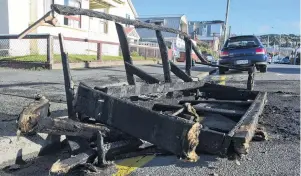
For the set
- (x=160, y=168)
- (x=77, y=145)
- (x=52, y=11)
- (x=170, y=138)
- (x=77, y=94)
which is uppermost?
(x=52, y=11)

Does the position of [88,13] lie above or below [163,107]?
above

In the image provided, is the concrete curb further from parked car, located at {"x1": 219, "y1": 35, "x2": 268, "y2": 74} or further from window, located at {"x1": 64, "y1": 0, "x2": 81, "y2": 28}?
window, located at {"x1": 64, "y1": 0, "x2": 81, "y2": 28}

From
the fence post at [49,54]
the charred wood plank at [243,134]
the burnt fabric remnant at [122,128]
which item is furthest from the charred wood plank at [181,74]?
the fence post at [49,54]

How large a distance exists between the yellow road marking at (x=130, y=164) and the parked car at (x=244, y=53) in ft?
38.3

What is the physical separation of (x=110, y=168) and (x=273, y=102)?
16.1 feet

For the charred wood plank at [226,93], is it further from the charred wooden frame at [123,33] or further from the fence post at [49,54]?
the fence post at [49,54]

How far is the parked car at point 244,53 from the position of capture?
14.9 m

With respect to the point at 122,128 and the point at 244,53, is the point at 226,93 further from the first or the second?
the point at 244,53

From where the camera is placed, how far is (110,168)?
118 inches

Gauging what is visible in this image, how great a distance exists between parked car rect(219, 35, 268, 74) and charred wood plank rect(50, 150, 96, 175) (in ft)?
40.2

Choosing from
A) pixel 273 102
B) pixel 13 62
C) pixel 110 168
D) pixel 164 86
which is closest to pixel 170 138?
pixel 110 168

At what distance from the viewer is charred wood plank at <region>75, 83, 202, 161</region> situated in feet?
7.97

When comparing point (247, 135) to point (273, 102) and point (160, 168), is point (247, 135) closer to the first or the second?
point (160, 168)

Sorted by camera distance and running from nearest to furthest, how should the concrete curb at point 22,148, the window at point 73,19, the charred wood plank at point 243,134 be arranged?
the charred wood plank at point 243,134, the concrete curb at point 22,148, the window at point 73,19
